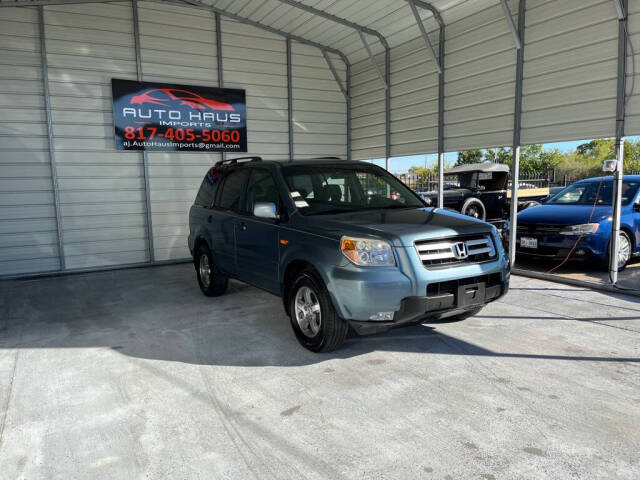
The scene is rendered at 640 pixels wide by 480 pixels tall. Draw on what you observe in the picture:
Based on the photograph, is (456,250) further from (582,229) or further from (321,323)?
(582,229)

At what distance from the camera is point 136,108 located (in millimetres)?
9148

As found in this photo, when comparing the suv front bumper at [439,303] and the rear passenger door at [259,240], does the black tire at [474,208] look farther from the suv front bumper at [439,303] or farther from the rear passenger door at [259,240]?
the suv front bumper at [439,303]

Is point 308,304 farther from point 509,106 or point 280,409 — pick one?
point 509,106

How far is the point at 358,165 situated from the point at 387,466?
11.7ft

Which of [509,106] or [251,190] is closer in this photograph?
[251,190]

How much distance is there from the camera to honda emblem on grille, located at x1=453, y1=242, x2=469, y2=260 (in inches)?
158

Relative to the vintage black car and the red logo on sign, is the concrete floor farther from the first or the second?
the vintage black car

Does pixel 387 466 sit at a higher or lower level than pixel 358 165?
lower

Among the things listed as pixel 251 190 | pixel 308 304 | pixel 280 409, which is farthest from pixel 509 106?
pixel 280 409

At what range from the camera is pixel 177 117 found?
959cm

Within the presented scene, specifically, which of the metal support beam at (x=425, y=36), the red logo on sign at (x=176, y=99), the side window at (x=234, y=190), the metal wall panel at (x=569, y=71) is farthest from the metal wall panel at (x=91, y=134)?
the metal wall panel at (x=569, y=71)

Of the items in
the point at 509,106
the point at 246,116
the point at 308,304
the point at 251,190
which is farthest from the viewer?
the point at 246,116

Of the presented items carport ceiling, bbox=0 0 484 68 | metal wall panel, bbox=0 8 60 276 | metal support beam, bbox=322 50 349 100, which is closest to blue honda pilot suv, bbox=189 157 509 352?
carport ceiling, bbox=0 0 484 68

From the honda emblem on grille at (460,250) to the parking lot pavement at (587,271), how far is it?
3.70 meters
